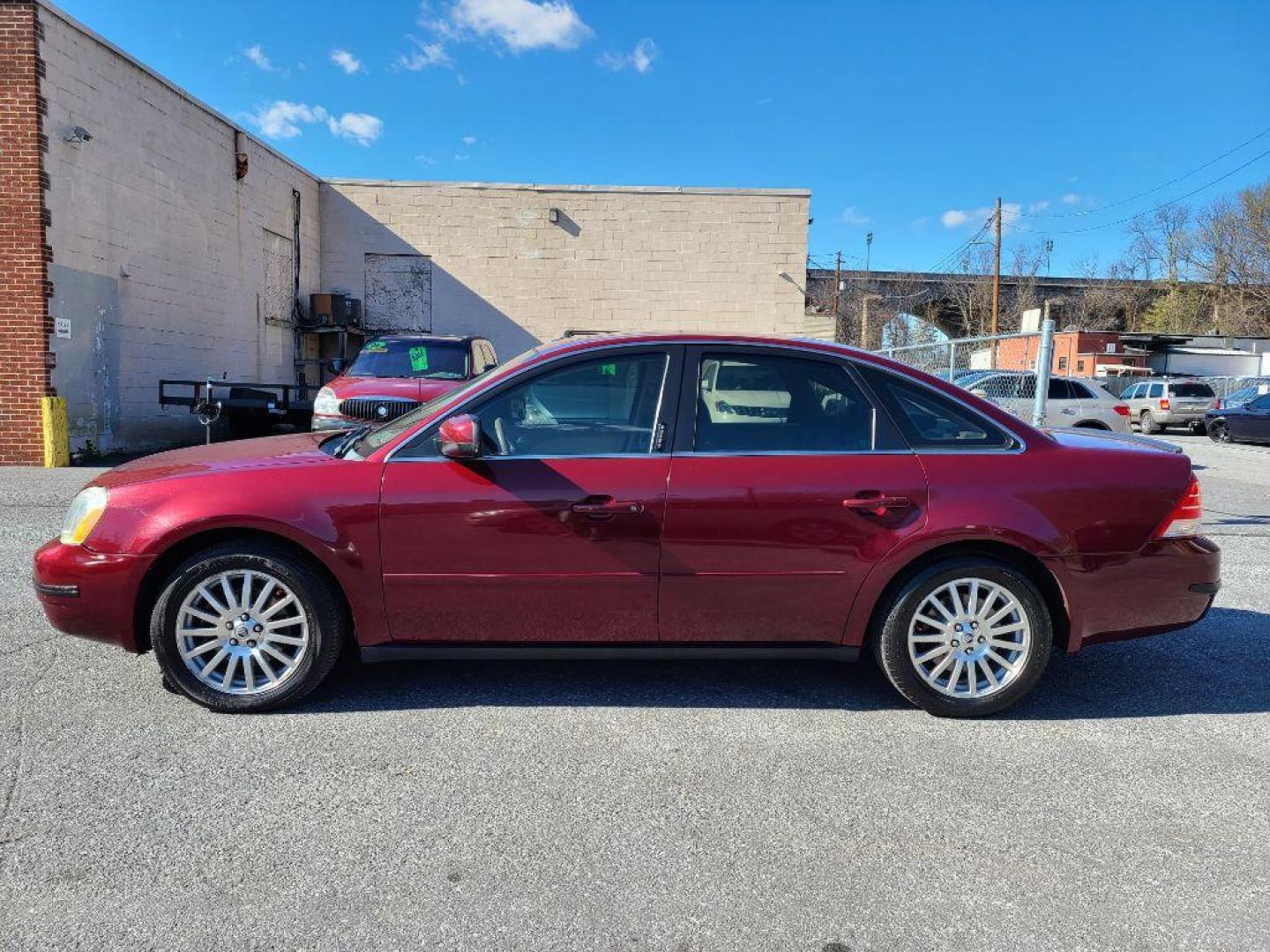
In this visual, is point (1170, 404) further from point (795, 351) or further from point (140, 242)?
point (140, 242)

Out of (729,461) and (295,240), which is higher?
(295,240)

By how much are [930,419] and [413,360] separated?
770 centimetres

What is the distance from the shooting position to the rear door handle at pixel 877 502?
3.61 meters

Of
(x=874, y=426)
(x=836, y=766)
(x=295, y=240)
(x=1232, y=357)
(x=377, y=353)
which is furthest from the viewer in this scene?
(x=1232, y=357)

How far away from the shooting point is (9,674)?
3994 mm

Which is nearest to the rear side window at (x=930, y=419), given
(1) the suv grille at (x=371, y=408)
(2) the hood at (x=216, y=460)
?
(2) the hood at (x=216, y=460)

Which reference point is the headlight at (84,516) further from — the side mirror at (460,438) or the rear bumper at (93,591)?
the side mirror at (460,438)

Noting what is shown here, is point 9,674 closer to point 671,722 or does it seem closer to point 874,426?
point 671,722

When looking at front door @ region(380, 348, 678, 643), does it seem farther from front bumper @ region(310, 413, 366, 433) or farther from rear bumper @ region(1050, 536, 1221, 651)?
front bumper @ region(310, 413, 366, 433)

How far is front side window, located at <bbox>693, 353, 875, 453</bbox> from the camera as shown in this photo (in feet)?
12.2

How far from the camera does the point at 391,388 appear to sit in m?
9.40

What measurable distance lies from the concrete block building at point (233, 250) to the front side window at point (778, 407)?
11251 millimetres

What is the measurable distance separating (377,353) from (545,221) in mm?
10205

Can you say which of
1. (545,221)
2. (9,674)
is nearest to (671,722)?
(9,674)
